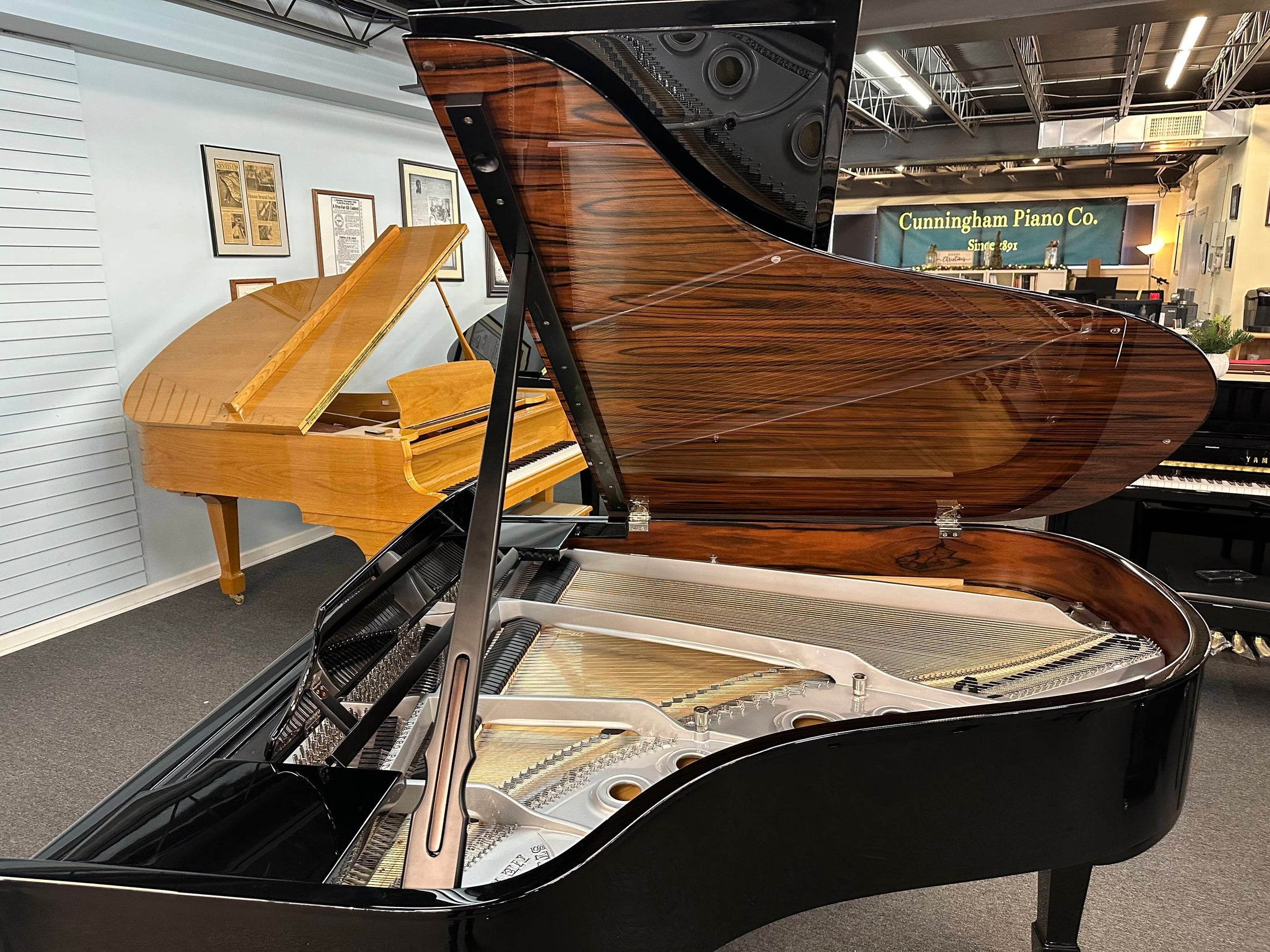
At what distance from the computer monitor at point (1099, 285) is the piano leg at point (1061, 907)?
24.4 ft

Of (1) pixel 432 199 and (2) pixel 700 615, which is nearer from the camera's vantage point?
(2) pixel 700 615

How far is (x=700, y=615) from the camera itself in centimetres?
187

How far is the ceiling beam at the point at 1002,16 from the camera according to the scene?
168 inches

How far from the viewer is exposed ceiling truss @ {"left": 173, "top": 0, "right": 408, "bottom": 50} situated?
3814 millimetres

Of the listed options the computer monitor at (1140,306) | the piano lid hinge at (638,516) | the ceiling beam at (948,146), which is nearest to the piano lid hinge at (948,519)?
the piano lid hinge at (638,516)

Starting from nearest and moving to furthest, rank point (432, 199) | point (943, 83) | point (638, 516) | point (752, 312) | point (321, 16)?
point (752, 312)
point (638, 516)
point (321, 16)
point (432, 199)
point (943, 83)

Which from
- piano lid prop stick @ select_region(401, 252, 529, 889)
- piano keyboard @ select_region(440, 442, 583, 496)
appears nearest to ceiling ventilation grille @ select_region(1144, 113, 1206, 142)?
piano keyboard @ select_region(440, 442, 583, 496)

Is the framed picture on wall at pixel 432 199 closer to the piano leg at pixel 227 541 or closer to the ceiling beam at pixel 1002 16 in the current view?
the piano leg at pixel 227 541

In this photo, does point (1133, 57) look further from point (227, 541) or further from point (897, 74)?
point (227, 541)

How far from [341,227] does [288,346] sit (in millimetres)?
2123

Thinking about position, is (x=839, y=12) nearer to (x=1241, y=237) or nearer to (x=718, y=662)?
(x=718, y=662)

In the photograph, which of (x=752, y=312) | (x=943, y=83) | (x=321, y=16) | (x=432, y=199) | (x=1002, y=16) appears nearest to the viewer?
(x=752, y=312)

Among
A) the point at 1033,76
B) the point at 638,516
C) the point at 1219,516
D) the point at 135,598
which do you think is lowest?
the point at 135,598

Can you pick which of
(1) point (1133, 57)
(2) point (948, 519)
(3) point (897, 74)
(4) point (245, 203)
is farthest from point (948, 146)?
(2) point (948, 519)
